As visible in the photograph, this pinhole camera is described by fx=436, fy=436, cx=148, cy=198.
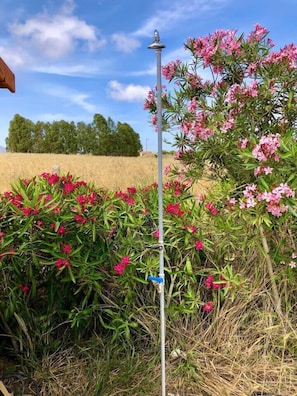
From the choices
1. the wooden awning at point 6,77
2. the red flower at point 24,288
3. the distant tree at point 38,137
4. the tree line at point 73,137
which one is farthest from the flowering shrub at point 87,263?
the distant tree at point 38,137

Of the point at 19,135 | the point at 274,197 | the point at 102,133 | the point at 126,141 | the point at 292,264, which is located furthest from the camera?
the point at 19,135

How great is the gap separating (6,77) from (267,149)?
119 centimetres

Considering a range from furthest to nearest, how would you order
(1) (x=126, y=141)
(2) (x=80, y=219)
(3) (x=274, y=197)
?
(1) (x=126, y=141) → (2) (x=80, y=219) → (3) (x=274, y=197)

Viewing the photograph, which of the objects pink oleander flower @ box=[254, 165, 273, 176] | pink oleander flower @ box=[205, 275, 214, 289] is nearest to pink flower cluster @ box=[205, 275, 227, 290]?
pink oleander flower @ box=[205, 275, 214, 289]

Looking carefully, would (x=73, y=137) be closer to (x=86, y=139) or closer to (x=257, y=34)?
(x=86, y=139)

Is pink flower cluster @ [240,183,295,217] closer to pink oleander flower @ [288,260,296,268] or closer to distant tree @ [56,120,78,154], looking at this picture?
pink oleander flower @ [288,260,296,268]

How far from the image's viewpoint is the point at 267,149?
204 cm

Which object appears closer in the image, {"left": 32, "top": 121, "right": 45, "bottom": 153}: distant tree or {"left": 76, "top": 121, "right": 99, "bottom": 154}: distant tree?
{"left": 76, "top": 121, "right": 99, "bottom": 154}: distant tree

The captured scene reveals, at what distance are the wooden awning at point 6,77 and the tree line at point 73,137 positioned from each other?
35.9 m

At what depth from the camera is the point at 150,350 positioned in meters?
2.28

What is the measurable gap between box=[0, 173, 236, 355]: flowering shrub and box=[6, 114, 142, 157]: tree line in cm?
3517

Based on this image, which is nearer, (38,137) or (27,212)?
(27,212)

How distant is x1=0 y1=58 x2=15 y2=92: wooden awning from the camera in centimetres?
146

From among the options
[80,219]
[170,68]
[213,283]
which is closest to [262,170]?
[213,283]
